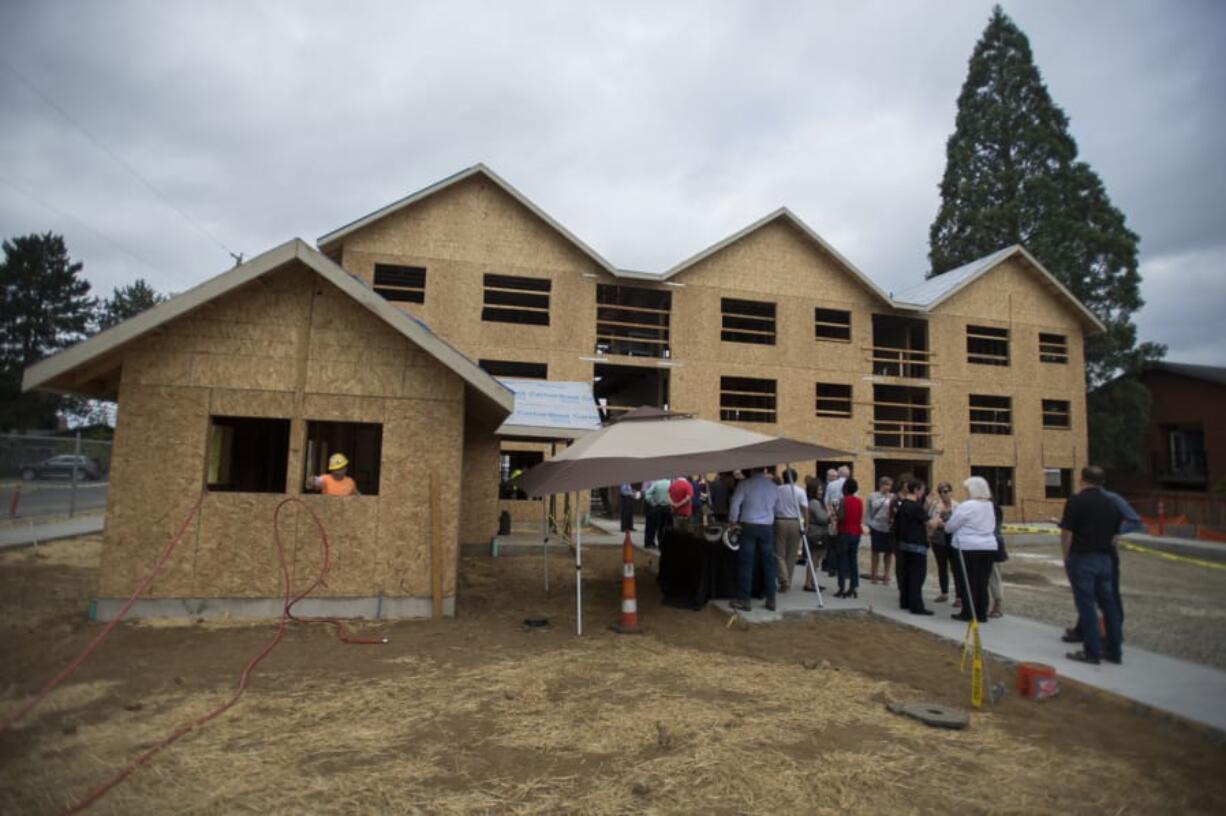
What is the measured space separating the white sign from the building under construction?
3.43 feet

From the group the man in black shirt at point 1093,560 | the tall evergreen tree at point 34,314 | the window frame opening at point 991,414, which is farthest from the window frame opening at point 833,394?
the tall evergreen tree at point 34,314

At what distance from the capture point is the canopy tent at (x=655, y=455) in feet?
24.2

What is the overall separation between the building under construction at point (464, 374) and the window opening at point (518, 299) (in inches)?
Result: 5.2

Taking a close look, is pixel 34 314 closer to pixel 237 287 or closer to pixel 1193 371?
pixel 237 287

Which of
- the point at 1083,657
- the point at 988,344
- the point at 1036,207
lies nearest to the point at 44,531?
the point at 1083,657

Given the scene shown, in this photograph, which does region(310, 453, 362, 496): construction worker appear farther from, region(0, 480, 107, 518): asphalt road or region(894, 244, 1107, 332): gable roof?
region(894, 244, 1107, 332): gable roof

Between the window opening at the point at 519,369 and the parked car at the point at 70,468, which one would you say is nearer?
the window opening at the point at 519,369

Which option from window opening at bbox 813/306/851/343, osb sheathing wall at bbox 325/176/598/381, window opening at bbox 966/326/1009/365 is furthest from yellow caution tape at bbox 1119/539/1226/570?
osb sheathing wall at bbox 325/176/598/381

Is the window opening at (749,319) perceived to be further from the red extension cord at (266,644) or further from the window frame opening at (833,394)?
the red extension cord at (266,644)

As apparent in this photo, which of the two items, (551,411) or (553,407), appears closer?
(551,411)

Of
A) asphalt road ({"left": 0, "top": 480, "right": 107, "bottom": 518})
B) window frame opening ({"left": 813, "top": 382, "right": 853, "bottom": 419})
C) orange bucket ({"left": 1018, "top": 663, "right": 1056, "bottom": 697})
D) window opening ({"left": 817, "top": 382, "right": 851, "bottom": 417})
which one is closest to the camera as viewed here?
orange bucket ({"left": 1018, "top": 663, "right": 1056, "bottom": 697})

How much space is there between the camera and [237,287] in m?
7.48

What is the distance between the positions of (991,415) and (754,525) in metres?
25.3

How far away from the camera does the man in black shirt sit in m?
6.07
